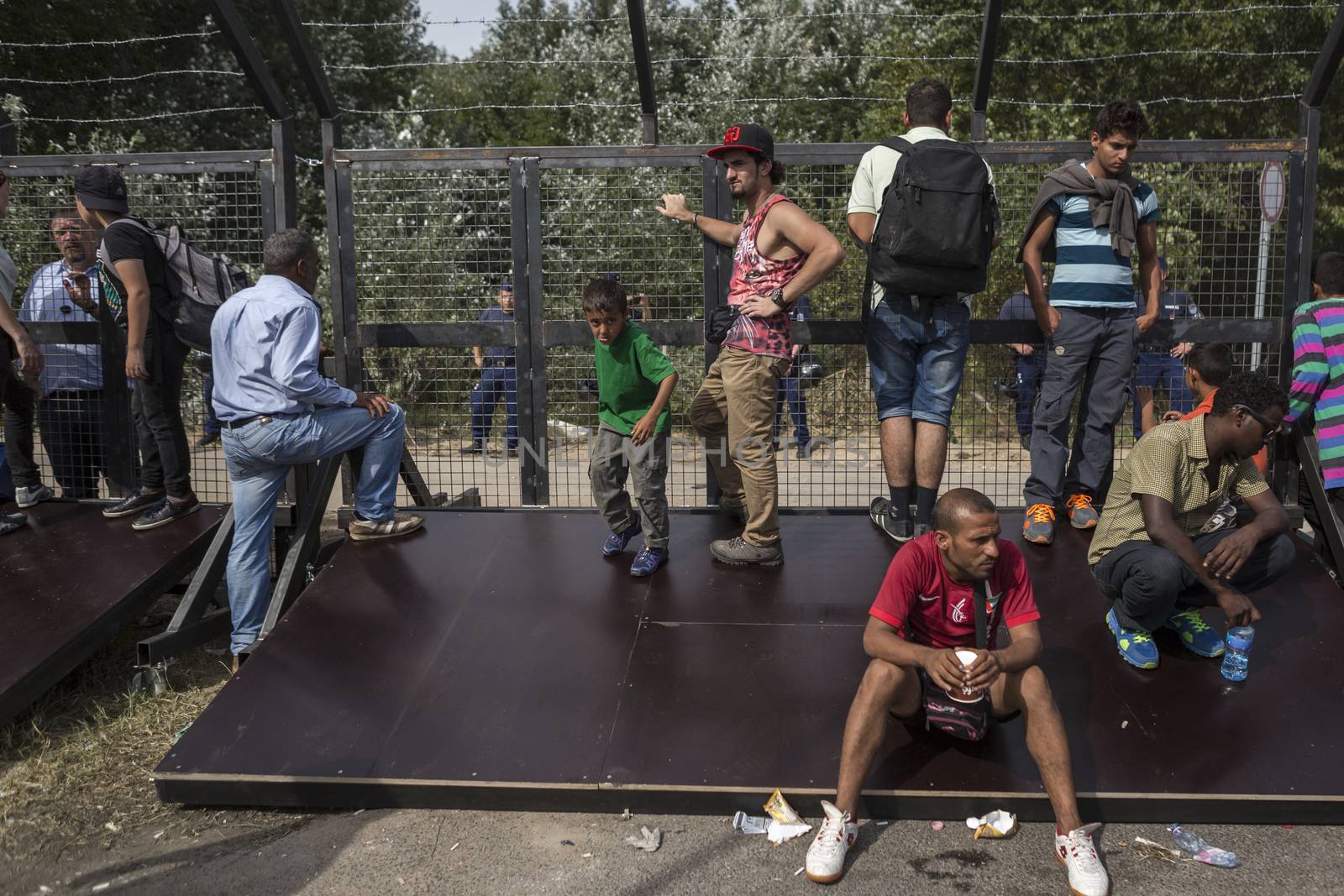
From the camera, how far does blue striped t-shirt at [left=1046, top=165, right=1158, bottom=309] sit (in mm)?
5086

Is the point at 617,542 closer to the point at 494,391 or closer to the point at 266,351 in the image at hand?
the point at 494,391

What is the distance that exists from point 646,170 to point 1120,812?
12.5ft

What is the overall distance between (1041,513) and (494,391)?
2754mm

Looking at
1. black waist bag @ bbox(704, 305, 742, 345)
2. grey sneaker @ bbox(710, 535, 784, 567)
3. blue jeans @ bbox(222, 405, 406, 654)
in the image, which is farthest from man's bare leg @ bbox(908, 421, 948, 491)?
blue jeans @ bbox(222, 405, 406, 654)

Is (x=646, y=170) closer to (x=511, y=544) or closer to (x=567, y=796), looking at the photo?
(x=511, y=544)

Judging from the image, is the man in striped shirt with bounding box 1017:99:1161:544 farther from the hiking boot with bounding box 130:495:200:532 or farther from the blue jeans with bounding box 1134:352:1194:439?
the hiking boot with bounding box 130:495:200:532

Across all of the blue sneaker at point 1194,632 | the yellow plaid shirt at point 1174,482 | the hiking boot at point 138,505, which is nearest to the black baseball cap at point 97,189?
the hiking boot at point 138,505

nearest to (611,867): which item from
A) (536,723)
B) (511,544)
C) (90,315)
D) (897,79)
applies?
(536,723)

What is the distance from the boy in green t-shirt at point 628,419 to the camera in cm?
473

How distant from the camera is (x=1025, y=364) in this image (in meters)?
5.71

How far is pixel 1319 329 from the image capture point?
5.12 meters

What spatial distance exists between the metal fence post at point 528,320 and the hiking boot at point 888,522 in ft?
5.43

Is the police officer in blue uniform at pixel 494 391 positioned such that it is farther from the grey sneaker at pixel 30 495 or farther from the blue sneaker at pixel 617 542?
the grey sneaker at pixel 30 495

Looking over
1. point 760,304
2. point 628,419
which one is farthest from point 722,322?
point 628,419
